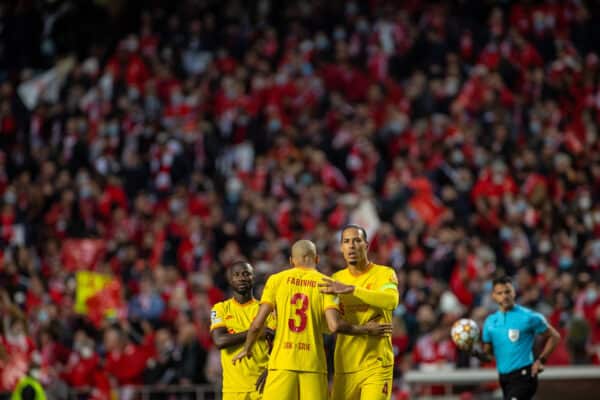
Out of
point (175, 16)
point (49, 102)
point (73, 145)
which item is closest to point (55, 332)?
point (73, 145)

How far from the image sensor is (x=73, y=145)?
2142 centimetres

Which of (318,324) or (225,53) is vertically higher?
(225,53)

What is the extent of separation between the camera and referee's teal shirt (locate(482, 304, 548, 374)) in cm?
1117

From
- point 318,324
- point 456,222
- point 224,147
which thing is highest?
point 224,147

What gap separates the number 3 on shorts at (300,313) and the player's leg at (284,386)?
35 centimetres

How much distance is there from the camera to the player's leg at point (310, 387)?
9266 mm

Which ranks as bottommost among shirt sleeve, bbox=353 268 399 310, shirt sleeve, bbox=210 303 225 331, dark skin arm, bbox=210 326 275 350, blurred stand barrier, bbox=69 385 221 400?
blurred stand barrier, bbox=69 385 221 400

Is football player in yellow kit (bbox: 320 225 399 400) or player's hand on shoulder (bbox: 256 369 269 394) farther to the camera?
player's hand on shoulder (bbox: 256 369 269 394)

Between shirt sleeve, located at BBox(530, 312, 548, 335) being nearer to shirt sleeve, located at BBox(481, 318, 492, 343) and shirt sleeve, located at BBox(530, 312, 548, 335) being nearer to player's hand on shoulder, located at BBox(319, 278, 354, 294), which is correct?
shirt sleeve, located at BBox(481, 318, 492, 343)

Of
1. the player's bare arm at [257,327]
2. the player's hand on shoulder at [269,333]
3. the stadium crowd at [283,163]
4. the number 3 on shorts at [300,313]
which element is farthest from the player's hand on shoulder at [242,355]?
the stadium crowd at [283,163]

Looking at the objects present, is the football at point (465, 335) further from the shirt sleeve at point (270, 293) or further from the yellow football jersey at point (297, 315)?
the shirt sleeve at point (270, 293)

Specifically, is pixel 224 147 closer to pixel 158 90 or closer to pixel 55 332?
pixel 158 90

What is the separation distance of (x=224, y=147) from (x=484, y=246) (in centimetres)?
574

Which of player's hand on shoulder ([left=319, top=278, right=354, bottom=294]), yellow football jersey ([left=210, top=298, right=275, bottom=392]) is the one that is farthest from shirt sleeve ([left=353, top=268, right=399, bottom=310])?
yellow football jersey ([left=210, top=298, right=275, bottom=392])
